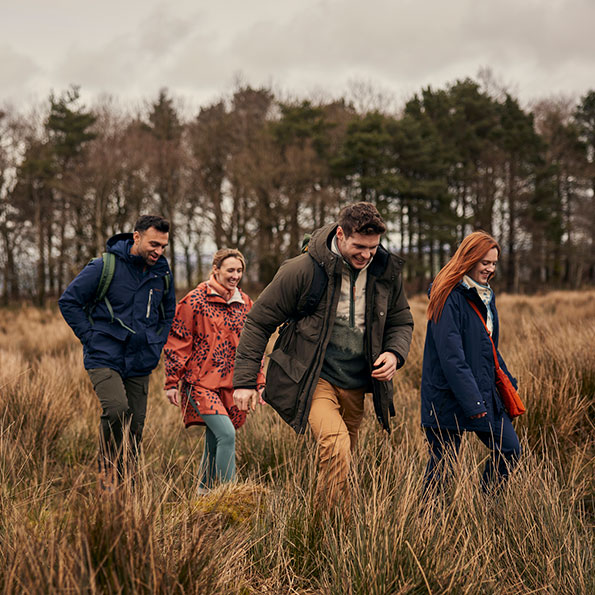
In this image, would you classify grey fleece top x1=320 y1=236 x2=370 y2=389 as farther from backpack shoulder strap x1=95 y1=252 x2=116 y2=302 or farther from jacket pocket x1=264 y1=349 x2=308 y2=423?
backpack shoulder strap x1=95 y1=252 x2=116 y2=302

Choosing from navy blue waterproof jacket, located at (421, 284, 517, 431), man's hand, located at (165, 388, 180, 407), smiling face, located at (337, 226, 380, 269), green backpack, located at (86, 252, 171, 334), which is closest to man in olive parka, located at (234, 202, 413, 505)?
smiling face, located at (337, 226, 380, 269)

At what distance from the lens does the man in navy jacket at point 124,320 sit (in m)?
4.17

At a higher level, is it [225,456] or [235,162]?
[235,162]

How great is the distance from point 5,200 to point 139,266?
3006cm

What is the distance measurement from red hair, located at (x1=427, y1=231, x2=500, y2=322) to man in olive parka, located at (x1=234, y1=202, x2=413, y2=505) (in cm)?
27

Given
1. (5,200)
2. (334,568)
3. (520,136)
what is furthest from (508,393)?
(520,136)

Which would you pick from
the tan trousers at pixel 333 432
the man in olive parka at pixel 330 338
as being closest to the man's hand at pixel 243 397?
the man in olive parka at pixel 330 338

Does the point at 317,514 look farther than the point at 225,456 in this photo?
No

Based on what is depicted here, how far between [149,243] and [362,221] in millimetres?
1860

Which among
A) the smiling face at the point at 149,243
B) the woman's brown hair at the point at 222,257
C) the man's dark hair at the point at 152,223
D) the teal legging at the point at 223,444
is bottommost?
the teal legging at the point at 223,444

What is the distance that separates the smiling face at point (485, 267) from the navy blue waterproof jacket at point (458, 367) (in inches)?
3.9

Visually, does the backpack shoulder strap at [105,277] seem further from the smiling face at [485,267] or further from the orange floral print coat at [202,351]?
the smiling face at [485,267]

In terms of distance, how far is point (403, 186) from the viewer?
102ft

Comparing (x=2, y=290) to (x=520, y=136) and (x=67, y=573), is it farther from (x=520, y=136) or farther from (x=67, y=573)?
(x=67, y=573)
